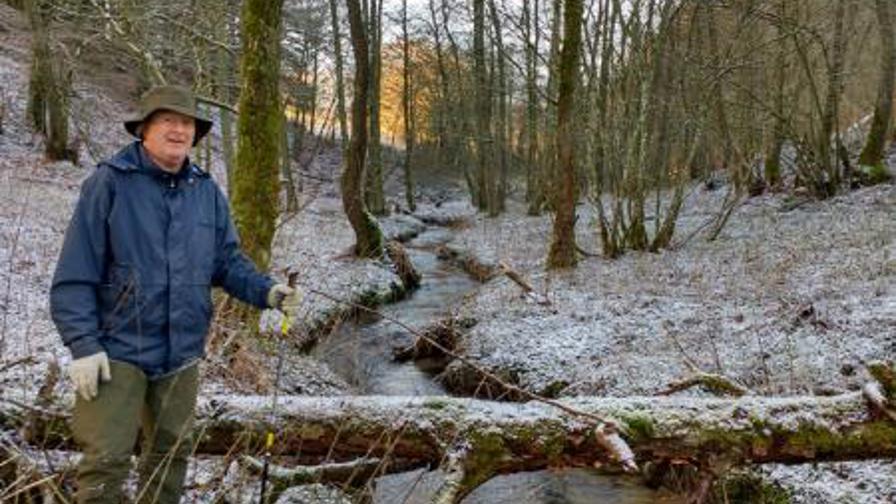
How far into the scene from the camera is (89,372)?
3.28m

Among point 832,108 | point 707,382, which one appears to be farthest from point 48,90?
point 832,108

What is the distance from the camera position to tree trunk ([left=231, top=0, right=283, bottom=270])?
318 inches

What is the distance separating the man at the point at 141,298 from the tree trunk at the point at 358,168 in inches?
537

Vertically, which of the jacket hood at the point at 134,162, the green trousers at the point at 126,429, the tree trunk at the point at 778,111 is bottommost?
the green trousers at the point at 126,429

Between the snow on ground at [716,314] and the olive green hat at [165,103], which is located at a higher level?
the olive green hat at [165,103]

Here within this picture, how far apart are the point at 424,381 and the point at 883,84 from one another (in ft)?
47.6

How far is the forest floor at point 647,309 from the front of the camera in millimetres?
6504

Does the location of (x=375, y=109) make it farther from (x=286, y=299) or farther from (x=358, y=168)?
(x=286, y=299)

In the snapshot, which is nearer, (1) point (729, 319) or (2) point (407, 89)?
(1) point (729, 319)

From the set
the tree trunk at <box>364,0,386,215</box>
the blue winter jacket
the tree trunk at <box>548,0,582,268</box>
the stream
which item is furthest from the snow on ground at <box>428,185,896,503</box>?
the tree trunk at <box>364,0,386,215</box>

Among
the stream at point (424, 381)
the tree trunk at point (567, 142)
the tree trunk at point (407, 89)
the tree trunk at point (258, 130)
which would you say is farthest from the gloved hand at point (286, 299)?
the tree trunk at point (407, 89)

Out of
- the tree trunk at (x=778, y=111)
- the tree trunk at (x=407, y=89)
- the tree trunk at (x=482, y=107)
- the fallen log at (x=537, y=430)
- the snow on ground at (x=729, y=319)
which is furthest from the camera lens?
the tree trunk at (x=407, y=89)

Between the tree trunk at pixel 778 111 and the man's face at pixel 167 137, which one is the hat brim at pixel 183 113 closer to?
the man's face at pixel 167 137

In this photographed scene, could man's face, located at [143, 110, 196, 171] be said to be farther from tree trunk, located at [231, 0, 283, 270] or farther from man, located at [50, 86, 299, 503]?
tree trunk, located at [231, 0, 283, 270]
